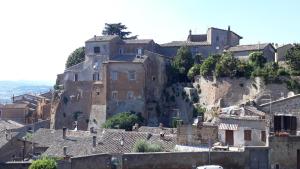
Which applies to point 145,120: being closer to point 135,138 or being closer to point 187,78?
point 187,78

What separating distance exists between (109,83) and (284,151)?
124ft

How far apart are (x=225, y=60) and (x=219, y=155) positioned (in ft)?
94.0

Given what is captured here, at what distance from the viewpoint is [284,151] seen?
28875 millimetres

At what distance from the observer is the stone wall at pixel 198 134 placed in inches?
1432

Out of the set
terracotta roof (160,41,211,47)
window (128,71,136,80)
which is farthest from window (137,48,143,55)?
terracotta roof (160,41,211,47)

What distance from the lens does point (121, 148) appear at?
41719mm

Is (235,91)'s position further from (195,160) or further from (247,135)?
(195,160)

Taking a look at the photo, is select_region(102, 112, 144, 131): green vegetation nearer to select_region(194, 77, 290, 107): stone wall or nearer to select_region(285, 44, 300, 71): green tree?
select_region(194, 77, 290, 107): stone wall

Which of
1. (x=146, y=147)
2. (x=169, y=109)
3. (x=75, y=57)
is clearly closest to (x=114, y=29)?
(x=75, y=57)

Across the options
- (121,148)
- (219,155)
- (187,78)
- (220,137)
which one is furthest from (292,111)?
(187,78)

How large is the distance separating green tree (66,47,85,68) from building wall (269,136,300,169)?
5319 centimetres

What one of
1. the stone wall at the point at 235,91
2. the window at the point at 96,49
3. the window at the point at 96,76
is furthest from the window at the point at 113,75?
the stone wall at the point at 235,91

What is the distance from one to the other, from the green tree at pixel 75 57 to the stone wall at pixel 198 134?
44076 mm

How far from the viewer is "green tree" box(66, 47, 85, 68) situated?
7976 cm
